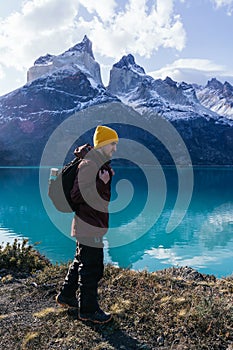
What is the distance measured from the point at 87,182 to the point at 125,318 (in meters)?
2.28

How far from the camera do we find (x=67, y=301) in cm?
544

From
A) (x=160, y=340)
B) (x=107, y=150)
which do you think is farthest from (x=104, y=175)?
(x=160, y=340)

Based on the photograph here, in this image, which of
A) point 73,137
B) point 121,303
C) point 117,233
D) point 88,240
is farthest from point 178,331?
→ point 73,137

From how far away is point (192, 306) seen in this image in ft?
18.0

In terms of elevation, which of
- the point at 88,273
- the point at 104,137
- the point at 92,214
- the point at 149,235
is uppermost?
the point at 104,137

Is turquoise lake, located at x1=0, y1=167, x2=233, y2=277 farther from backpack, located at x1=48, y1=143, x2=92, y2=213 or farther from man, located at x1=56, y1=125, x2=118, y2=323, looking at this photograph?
backpack, located at x1=48, y1=143, x2=92, y2=213

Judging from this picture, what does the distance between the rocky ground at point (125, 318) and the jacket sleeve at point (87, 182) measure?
6.40 feet

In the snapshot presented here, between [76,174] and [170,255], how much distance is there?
17.5 meters

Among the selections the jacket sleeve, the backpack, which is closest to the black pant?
the backpack

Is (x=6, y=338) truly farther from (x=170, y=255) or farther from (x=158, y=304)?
(x=170, y=255)

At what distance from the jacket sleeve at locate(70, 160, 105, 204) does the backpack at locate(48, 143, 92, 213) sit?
139 mm

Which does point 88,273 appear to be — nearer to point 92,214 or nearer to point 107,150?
point 92,214

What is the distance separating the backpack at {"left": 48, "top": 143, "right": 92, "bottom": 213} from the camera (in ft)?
16.0

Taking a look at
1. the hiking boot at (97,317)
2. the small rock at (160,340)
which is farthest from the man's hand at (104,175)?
the small rock at (160,340)
